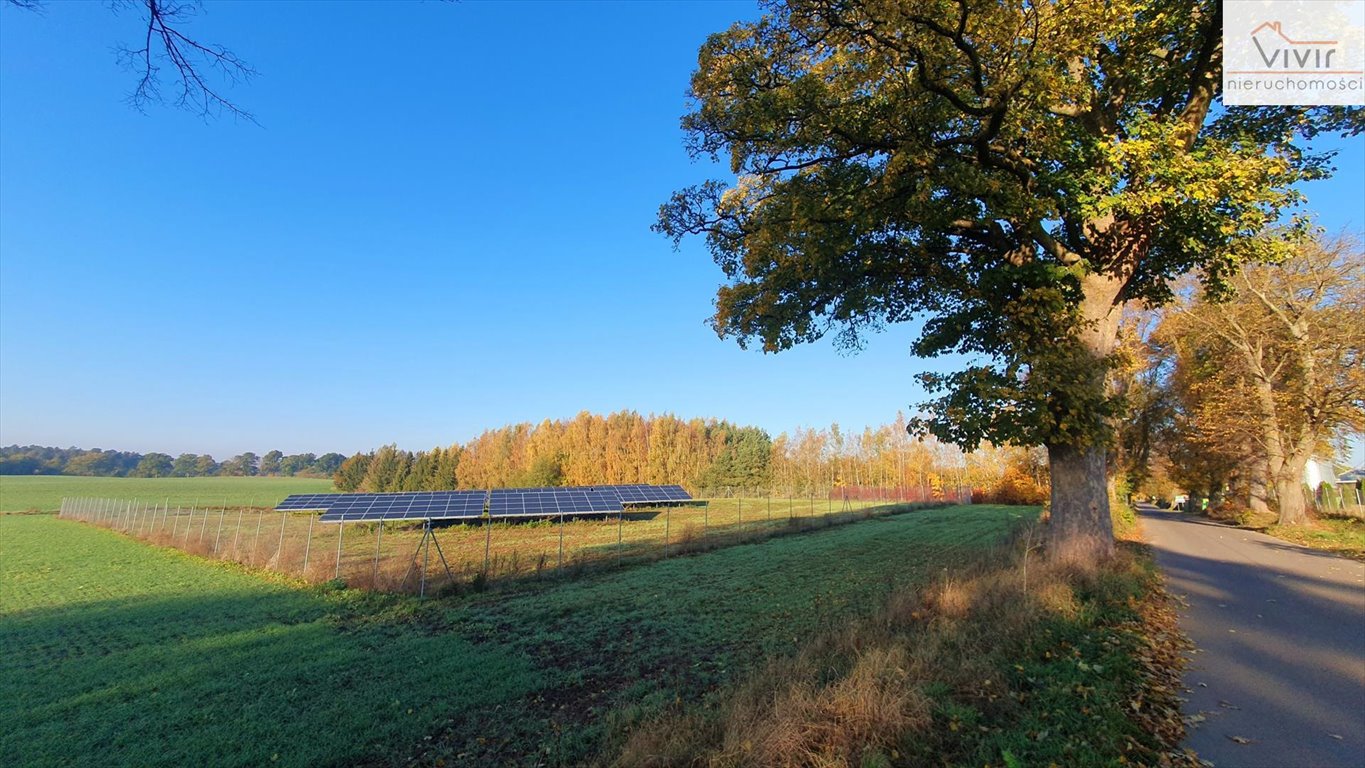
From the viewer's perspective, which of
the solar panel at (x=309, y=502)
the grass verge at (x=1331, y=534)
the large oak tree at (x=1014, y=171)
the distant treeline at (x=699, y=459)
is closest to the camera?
the large oak tree at (x=1014, y=171)

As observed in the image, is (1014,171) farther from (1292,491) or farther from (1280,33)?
(1292,491)

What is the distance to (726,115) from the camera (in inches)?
379

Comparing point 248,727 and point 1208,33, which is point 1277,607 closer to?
point 1208,33

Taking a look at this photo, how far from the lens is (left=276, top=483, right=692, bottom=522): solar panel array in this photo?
31047mm

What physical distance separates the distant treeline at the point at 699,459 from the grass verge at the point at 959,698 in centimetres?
6579

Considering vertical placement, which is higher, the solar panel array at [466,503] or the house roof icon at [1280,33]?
the house roof icon at [1280,33]

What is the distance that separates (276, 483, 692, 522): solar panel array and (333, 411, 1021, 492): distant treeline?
114ft

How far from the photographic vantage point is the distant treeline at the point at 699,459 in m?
78.4

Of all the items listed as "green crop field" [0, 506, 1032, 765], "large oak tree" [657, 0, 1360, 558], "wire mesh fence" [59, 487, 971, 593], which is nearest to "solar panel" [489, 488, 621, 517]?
"wire mesh fence" [59, 487, 971, 593]

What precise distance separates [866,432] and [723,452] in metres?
20.0

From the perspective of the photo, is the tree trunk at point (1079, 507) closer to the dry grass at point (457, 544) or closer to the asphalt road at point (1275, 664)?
the asphalt road at point (1275, 664)

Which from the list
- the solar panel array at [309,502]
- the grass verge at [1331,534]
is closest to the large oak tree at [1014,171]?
the grass verge at [1331,534]

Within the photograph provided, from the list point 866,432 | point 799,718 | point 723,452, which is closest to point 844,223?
point 799,718

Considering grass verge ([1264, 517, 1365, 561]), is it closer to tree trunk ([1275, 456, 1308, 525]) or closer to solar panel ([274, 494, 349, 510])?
tree trunk ([1275, 456, 1308, 525])
